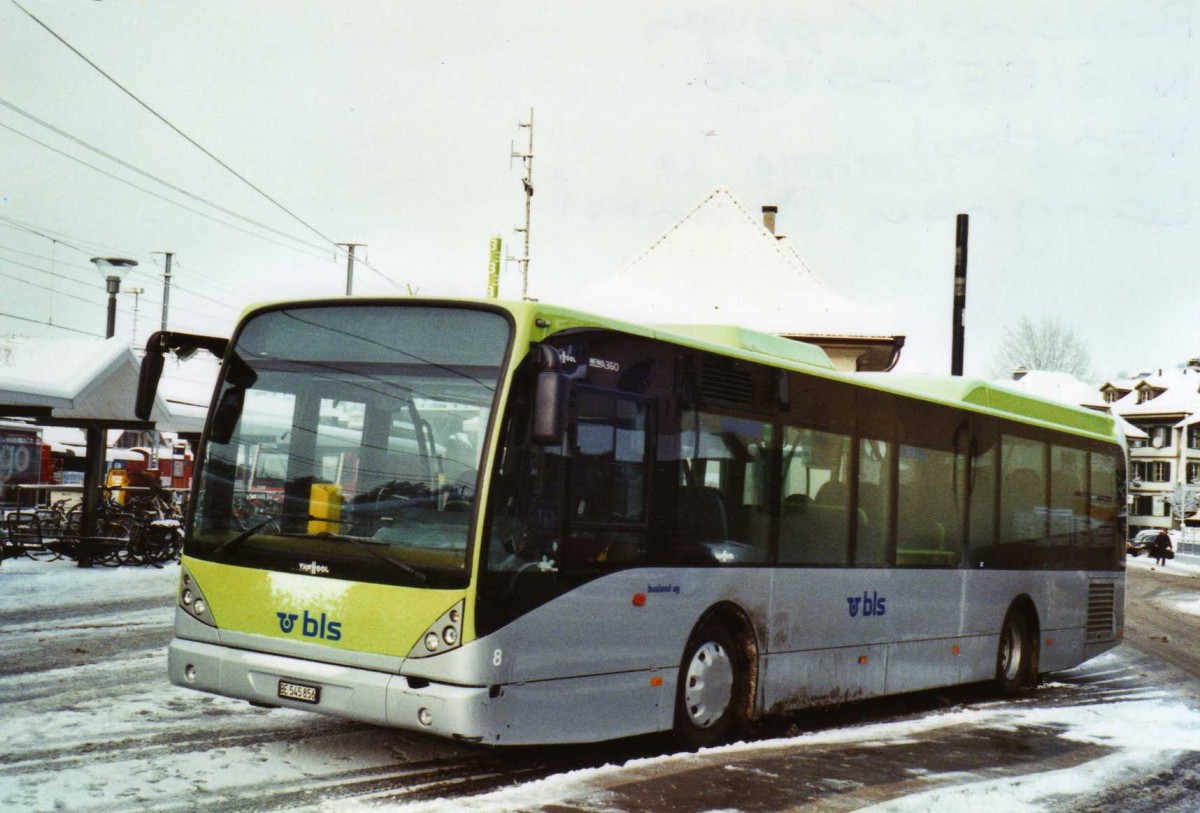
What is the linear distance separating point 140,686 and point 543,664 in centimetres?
423

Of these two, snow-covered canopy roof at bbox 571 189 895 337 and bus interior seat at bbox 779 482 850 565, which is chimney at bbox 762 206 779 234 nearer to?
snow-covered canopy roof at bbox 571 189 895 337

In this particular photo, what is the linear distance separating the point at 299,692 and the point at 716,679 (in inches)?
114

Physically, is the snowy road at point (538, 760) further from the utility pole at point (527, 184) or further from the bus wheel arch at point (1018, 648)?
the utility pole at point (527, 184)

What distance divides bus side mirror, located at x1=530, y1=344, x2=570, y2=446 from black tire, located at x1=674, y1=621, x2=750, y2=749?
2.27 meters

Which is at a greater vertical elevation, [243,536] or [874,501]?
[874,501]

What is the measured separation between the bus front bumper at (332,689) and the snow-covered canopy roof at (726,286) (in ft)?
96.5

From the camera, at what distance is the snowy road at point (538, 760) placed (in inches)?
270

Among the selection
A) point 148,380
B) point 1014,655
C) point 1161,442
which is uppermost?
point 1161,442

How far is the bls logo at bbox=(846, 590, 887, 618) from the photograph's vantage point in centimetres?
1041

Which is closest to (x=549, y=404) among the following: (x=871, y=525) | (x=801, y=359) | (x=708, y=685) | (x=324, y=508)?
(x=324, y=508)

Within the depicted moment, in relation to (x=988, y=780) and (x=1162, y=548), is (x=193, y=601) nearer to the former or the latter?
(x=988, y=780)

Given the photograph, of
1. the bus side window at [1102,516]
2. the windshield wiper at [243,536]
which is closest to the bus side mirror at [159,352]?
the windshield wiper at [243,536]

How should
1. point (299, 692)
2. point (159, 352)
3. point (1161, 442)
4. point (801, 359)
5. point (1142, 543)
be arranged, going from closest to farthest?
1. point (299, 692)
2. point (159, 352)
3. point (801, 359)
4. point (1142, 543)
5. point (1161, 442)

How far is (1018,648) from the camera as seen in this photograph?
13.3 metres
